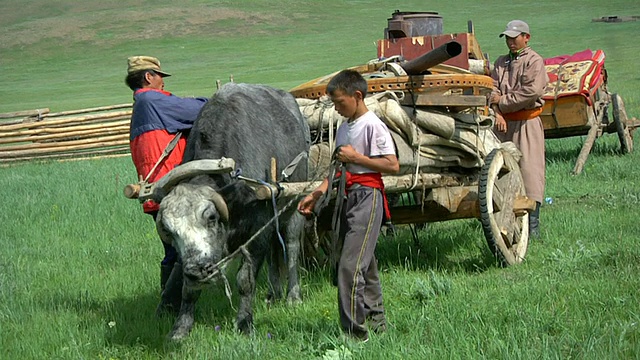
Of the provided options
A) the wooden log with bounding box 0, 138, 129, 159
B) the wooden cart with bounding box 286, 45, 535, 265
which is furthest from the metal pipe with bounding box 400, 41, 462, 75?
the wooden log with bounding box 0, 138, 129, 159

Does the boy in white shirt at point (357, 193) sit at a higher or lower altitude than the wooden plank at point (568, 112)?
higher

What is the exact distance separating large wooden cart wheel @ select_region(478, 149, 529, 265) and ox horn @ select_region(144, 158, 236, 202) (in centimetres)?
244

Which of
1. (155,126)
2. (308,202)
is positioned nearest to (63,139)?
(155,126)

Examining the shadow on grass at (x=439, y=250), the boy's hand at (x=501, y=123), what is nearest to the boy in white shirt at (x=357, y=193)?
the shadow on grass at (x=439, y=250)

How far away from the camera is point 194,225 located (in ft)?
17.3

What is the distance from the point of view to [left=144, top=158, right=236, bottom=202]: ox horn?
17.6ft

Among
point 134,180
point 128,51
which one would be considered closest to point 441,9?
point 128,51

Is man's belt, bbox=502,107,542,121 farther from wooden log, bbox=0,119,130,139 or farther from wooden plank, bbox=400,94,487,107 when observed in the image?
wooden log, bbox=0,119,130,139

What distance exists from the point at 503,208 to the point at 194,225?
3.21m

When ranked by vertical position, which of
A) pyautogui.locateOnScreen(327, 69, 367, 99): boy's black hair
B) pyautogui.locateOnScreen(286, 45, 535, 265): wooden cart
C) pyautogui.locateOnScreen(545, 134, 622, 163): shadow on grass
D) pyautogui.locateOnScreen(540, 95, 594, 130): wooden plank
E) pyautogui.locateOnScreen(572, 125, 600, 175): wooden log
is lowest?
pyautogui.locateOnScreen(545, 134, 622, 163): shadow on grass

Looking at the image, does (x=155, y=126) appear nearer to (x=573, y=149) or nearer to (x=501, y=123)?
(x=501, y=123)

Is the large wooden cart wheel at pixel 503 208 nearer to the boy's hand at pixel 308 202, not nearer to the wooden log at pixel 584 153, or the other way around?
the boy's hand at pixel 308 202

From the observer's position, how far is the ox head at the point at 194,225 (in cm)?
519

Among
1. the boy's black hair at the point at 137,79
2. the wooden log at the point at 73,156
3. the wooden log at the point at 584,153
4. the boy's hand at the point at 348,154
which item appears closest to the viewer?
the boy's hand at the point at 348,154
